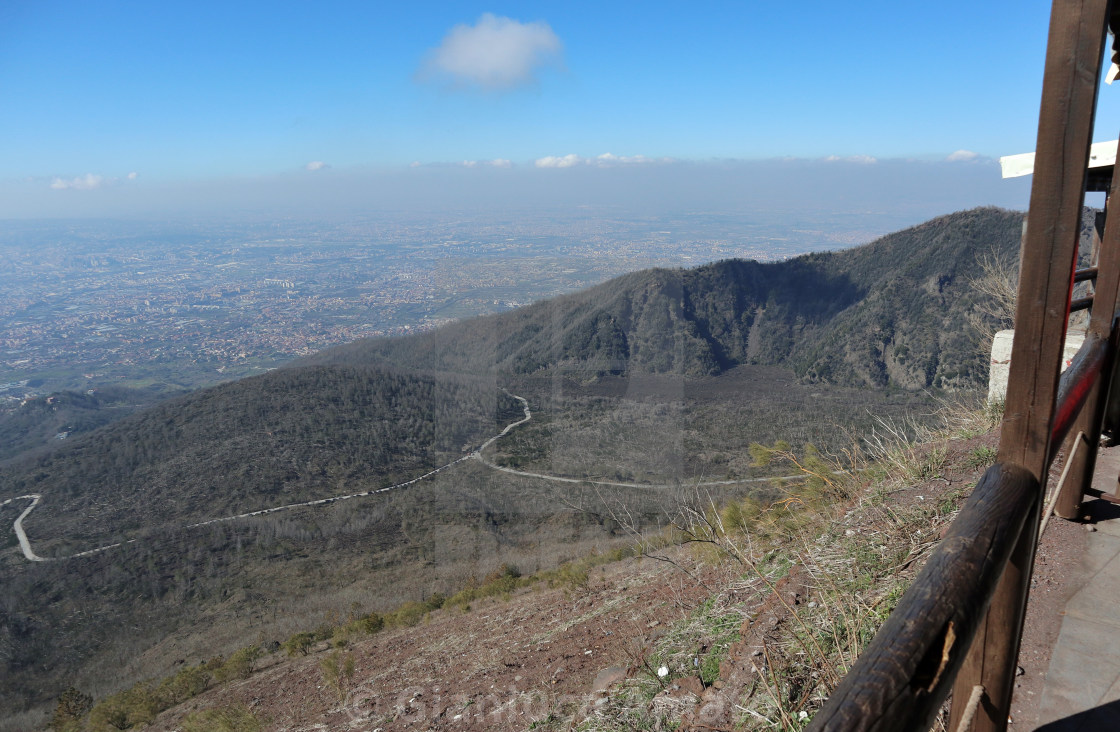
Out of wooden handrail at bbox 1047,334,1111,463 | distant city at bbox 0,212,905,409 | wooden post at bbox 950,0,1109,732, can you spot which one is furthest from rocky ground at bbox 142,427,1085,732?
distant city at bbox 0,212,905,409

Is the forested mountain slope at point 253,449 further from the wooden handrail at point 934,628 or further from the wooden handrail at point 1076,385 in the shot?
the wooden handrail at point 934,628

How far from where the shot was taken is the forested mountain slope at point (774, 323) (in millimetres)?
21141

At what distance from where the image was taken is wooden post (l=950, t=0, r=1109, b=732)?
3.67ft

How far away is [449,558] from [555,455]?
17.5 feet

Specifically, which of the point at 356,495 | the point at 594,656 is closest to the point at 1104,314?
the point at 594,656

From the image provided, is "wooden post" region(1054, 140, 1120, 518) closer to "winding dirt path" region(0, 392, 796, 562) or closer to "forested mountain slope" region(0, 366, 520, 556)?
"winding dirt path" region(0, 392, 796, 562)

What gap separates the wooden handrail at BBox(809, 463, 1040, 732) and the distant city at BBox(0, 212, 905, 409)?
17.8 m

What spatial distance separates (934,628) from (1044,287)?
0.72m

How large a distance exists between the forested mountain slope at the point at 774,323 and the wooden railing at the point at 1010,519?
18.6 meters

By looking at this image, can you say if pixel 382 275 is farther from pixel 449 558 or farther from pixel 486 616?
pixel 486 616

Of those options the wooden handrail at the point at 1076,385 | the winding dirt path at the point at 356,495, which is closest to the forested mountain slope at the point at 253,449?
the winding dirt path at the point at 356,495

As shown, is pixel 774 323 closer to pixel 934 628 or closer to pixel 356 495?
pixel 356 495

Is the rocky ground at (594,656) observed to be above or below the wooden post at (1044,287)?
below

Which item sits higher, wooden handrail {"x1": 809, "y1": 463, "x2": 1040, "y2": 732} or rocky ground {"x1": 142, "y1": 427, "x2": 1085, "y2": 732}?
wooden handrail {"x1": 809, "y1": 463, "x2": 1040, "y2": 732}
